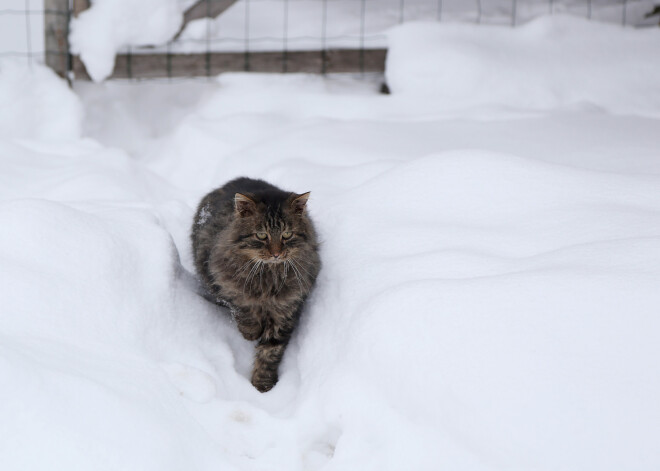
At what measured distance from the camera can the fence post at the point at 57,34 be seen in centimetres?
463

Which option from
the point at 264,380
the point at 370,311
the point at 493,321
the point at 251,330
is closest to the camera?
the point at 493,321

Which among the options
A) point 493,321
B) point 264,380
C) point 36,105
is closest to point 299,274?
point 264,380

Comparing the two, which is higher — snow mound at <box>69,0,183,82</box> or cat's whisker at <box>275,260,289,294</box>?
snow mound at <box>69,0,183,82</box>

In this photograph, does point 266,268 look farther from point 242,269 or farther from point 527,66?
point 527,66

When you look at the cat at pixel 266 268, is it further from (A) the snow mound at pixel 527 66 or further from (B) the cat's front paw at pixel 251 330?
(A) the snow mound at pixel 527 66

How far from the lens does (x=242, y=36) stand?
5.07m

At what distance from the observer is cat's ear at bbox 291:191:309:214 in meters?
2.60

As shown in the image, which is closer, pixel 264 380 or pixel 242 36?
pixel 264 380

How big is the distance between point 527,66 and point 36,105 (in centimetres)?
371

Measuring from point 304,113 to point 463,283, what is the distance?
3.01 meters

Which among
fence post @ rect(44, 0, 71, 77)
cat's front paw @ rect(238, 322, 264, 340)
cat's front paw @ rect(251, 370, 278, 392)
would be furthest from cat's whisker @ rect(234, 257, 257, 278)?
fence post @ rect(44, 0, 71, 77)

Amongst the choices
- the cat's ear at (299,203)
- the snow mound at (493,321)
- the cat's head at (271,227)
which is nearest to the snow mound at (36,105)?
the cat's head at (271,227)

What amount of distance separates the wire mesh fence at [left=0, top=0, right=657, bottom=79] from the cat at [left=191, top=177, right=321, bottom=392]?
2.39 meters

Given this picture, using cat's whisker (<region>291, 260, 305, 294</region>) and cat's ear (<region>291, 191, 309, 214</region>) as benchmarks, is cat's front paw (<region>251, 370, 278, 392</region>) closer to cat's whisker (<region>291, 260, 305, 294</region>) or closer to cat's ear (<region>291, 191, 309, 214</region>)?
cat's whisker (<region>291, 260, 305, 294</region>)
